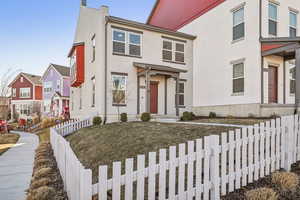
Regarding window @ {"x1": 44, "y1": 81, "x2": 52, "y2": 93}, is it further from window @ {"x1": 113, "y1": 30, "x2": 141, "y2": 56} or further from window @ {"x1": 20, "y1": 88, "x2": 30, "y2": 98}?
window @ {"x1": 113, "y1": 30, "x2": 141, "y2": 56}

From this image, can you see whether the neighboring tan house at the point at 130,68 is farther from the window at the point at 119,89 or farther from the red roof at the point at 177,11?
A: the red roof at the point at 177,11

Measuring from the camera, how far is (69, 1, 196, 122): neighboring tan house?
1395 cm

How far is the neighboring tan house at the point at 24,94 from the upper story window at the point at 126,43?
2721 cm

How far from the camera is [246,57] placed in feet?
42.9

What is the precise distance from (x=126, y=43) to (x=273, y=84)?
9.80 m

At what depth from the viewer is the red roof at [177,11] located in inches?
659

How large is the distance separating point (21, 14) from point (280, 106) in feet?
63.7

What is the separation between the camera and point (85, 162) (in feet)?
22.7

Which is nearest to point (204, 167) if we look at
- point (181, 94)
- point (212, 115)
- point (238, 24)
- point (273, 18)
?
point (212, 115)

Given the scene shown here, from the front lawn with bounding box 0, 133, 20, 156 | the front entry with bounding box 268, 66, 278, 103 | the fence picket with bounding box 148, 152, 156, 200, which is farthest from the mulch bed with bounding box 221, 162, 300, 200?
the front entry with bounding box 268, 66, 278, 103

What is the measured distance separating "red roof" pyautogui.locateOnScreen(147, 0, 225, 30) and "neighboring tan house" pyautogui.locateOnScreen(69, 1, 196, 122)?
7.69 feet

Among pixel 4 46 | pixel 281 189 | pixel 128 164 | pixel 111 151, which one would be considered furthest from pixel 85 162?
pixel 4 46

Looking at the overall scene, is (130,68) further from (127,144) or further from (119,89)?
(127,144)

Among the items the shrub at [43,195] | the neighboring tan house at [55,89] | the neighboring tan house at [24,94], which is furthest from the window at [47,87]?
the shrub at [43,195]
